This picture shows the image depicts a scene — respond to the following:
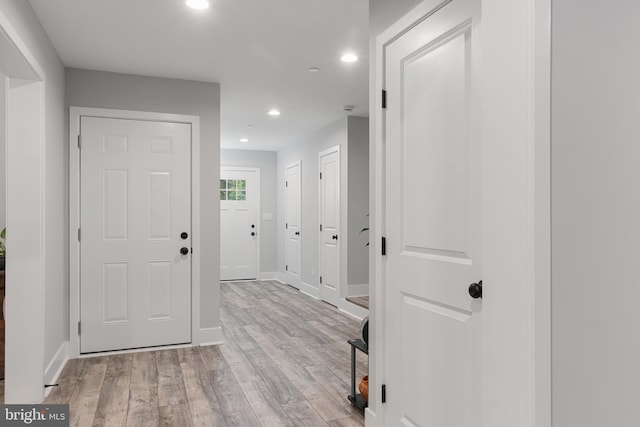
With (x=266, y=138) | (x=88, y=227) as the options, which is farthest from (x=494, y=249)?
(x=266, y=138)

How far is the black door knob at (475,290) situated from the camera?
5.29 ft

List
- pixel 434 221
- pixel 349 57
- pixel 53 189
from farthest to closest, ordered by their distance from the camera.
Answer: pixel 349 57 → pixel 53 189 → pixel 434 221

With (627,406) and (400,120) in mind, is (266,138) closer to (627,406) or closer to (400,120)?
(400,120)

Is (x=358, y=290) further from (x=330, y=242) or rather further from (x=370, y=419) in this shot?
(x=370, y=419)

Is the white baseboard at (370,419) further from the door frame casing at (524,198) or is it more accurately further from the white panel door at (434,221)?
the door frame casing at (524,198)

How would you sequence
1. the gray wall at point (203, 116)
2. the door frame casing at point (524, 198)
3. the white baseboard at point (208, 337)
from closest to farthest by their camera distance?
the door frame casing at point (524, 198), the gray wall at point (203, 116), the white baseboard at point (208, 337)

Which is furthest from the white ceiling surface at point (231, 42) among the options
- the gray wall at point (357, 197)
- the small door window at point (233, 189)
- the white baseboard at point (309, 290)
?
the small door window at point (233, 189)

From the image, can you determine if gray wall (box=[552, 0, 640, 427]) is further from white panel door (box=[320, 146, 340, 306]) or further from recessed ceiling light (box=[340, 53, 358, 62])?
white panel door (box=[320, 146, 340, 306])

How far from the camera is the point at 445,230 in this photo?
1832 mm

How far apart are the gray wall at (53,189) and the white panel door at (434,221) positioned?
7.07ft

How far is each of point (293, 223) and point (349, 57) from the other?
4.25 meters

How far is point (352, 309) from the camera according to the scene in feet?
17.5

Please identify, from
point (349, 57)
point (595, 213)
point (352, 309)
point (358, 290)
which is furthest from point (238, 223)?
point (595, 213)

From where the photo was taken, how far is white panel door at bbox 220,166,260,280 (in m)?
8.01
